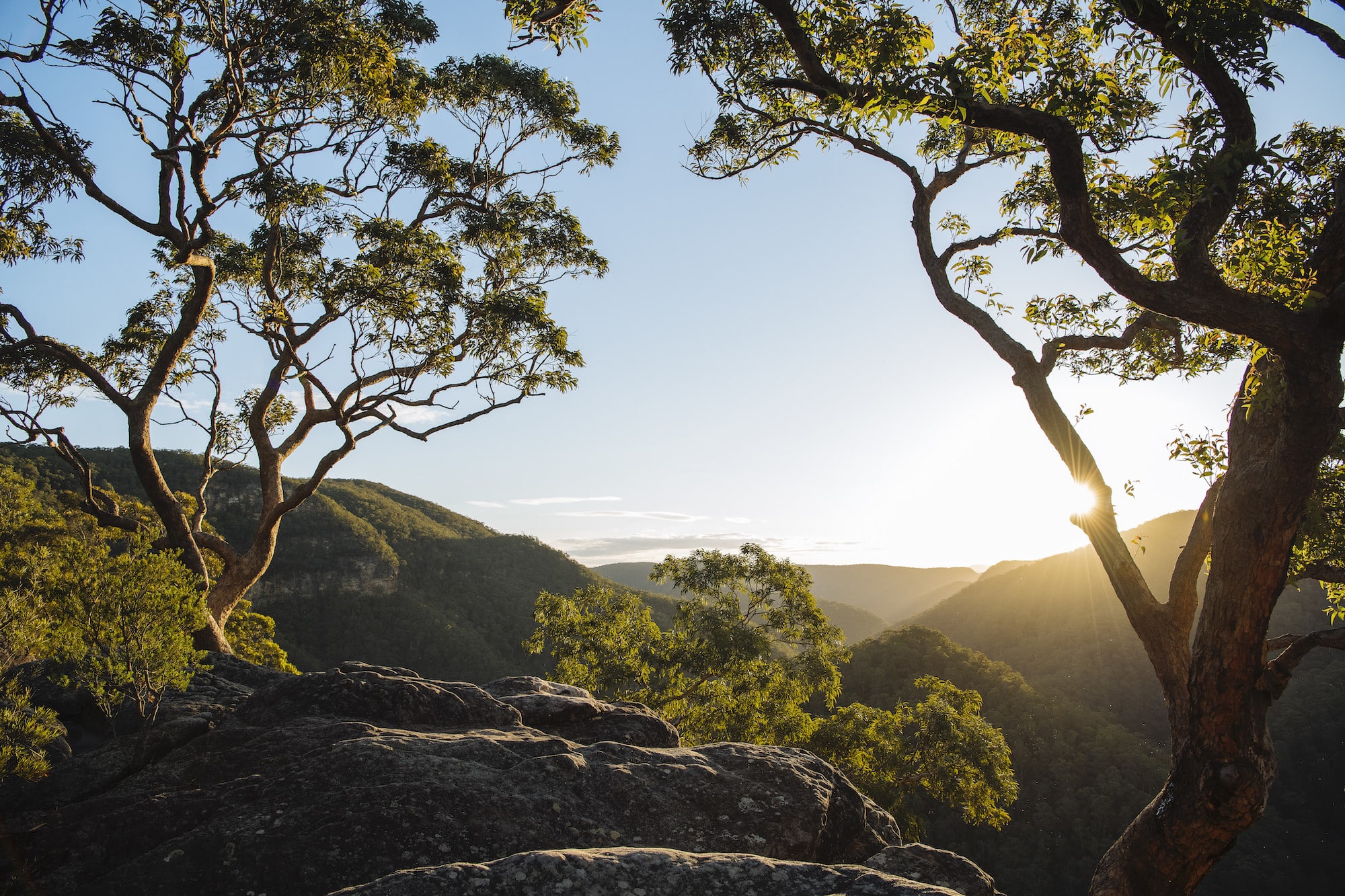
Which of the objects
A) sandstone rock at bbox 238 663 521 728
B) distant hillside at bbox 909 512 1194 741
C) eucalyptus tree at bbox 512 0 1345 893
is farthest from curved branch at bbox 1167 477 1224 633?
distant hillside at bbox 909 512 1194 741

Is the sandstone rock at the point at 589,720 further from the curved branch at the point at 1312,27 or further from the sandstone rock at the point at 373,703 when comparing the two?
the curved branch at the point at 1312,27

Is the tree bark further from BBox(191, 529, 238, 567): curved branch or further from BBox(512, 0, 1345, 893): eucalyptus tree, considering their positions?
BBox(191, 529, 238, 567): curved branch

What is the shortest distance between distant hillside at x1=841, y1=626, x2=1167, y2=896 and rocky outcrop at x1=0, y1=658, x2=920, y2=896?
3280cm

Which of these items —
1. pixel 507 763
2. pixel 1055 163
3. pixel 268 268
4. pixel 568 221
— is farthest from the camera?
pixel 568 221

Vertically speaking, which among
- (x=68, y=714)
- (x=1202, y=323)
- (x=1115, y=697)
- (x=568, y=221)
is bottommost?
(x=1115, y=697)

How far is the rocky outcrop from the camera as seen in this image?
3865 millimetres

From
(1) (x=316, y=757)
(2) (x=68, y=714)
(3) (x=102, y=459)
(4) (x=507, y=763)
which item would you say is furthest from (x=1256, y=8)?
(3) (x=102, y=459)

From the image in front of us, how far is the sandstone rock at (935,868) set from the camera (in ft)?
13.2

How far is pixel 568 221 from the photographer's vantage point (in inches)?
611

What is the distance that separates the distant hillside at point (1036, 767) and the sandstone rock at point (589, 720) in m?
31.5

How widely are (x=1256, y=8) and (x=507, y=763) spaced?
768 centimetres

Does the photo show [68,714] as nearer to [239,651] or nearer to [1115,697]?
[239,651]

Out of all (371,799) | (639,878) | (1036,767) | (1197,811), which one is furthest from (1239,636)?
(1036,767)

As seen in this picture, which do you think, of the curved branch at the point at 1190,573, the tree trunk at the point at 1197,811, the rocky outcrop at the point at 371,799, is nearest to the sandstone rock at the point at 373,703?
the rocky outcrop at the point at 371,799
